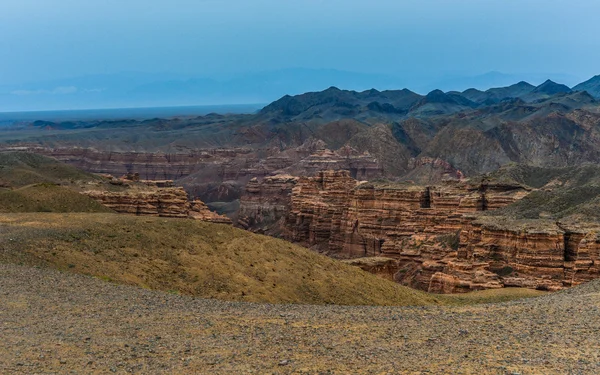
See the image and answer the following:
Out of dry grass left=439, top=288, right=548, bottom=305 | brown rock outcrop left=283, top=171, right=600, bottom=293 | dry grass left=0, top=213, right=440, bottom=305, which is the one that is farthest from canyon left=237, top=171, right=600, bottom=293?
dry grass left=0, top=213, right=440, bottom=305

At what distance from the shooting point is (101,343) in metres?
17.8

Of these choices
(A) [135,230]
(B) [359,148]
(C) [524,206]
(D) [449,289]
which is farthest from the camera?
(B) [359,148]

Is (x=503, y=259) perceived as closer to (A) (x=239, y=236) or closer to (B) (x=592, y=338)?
(A) (x=239, y=236)

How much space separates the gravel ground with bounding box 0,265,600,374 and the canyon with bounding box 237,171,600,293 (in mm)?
→ 23652

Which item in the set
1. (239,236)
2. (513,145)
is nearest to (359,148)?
(513,145)

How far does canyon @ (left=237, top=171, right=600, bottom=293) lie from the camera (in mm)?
47469

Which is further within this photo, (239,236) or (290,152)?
(290,152)

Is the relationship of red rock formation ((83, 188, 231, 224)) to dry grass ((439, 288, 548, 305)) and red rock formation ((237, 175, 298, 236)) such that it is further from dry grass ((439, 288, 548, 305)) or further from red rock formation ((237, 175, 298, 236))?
red rock formation ((237, 175, 298, 236))

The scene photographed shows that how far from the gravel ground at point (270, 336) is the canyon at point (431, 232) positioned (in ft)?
77.6

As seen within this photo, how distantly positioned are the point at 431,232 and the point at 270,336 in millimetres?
50723

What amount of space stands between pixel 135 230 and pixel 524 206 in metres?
36.7

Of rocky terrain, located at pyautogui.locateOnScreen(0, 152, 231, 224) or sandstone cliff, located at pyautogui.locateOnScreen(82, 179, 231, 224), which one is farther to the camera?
sandstone cliff, located at pyautogui.locateOnScreen(82, 179, 231, 224)

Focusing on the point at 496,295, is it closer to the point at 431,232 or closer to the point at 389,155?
the point at 431,232

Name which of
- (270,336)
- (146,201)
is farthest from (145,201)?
(270,336)
